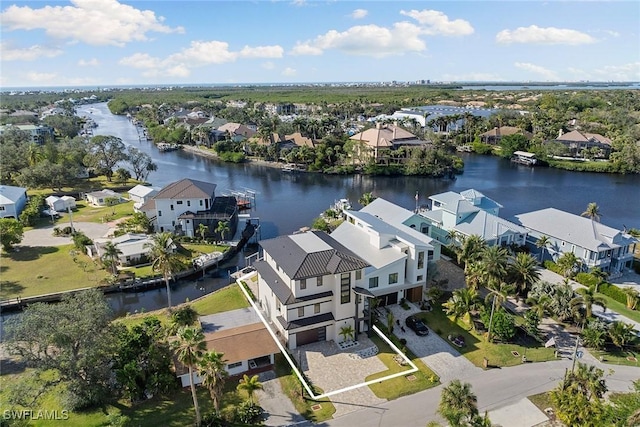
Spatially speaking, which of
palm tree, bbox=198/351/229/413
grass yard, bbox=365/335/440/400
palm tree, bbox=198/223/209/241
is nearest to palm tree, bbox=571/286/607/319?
grass yard, bbox=365/335/440/400

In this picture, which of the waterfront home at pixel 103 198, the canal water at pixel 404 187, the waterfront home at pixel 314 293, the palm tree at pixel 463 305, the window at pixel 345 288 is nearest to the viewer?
the waterfront home at pixel 314 293

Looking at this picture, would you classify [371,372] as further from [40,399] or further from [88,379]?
[40,399]

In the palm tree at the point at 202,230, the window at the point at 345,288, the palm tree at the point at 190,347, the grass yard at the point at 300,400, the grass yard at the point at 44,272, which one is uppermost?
the palm tree at the point at 190,347

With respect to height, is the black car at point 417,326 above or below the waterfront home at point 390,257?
below

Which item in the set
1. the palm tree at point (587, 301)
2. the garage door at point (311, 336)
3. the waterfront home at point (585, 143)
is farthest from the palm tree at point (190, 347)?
the waterfront home at point (585, 143)

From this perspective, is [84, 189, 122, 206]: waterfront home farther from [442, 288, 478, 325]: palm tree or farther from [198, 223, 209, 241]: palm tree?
[442, 288, 478, 325]: palm tree

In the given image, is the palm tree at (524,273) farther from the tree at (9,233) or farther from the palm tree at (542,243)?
the tree at (9,233)
